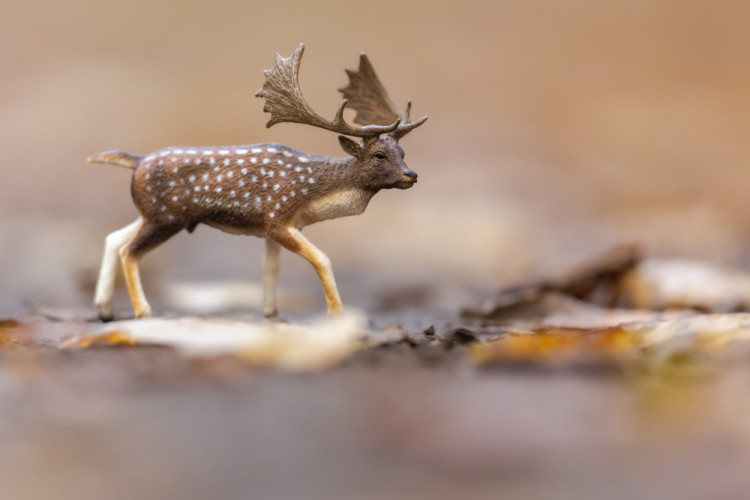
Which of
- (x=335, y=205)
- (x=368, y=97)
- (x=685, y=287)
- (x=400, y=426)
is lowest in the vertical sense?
(x=400, y=426)

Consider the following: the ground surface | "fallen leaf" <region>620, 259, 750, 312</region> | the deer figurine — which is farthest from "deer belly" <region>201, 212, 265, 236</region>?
"fallen leaf" <region>620, 259, 750, 312</region>

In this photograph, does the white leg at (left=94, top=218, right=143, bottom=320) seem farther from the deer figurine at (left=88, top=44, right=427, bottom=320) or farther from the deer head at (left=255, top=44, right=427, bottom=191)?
the deer head at (left=255, top=44, right=427, bottom=191)

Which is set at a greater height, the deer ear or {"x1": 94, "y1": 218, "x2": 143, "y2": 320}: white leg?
the deer ear

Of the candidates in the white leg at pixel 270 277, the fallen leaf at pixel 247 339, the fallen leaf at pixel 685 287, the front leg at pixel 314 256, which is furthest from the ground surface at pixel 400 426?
the fallen leaf at pixel 685 287

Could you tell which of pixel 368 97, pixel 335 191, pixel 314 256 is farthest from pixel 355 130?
pixel 314 256

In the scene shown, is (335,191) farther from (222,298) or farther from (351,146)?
(222,298)

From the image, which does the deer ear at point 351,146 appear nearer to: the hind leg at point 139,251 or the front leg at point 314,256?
the front leg at point 314,256

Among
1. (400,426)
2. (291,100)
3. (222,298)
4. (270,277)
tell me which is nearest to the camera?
(400,426)
